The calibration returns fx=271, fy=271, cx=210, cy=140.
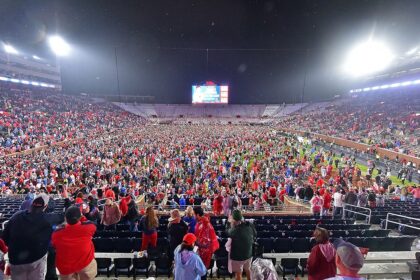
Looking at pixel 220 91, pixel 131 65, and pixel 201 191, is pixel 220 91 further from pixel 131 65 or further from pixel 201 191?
pixel 201 191

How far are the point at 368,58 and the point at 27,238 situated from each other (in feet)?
206

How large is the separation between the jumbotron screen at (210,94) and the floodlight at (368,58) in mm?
27902

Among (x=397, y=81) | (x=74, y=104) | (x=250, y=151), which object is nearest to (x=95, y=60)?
(x=74, y=104)

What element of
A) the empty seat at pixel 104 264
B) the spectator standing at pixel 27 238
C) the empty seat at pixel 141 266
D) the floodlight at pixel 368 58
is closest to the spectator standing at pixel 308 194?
the empty seat at pixel 141 266

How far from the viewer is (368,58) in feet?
176

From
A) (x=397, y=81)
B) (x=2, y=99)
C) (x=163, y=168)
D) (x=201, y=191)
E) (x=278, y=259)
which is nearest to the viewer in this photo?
(x=278, y=259)

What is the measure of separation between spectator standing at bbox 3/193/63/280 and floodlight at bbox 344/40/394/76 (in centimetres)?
4994

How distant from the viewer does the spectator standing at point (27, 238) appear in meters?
3.43

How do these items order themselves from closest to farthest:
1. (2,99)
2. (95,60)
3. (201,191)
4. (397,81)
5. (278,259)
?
(278,259) < (201,191) < (2,99) < (397,81) < (95,60)

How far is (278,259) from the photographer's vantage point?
5.95 metres

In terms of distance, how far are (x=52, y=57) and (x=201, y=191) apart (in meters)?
70.0

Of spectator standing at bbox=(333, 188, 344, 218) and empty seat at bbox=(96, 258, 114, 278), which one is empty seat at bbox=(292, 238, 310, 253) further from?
spectator standing at bbox=(333, 188, 344, 218)

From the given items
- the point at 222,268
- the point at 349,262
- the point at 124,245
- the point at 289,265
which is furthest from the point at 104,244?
the point at 349,262

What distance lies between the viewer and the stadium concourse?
19.3 feet
